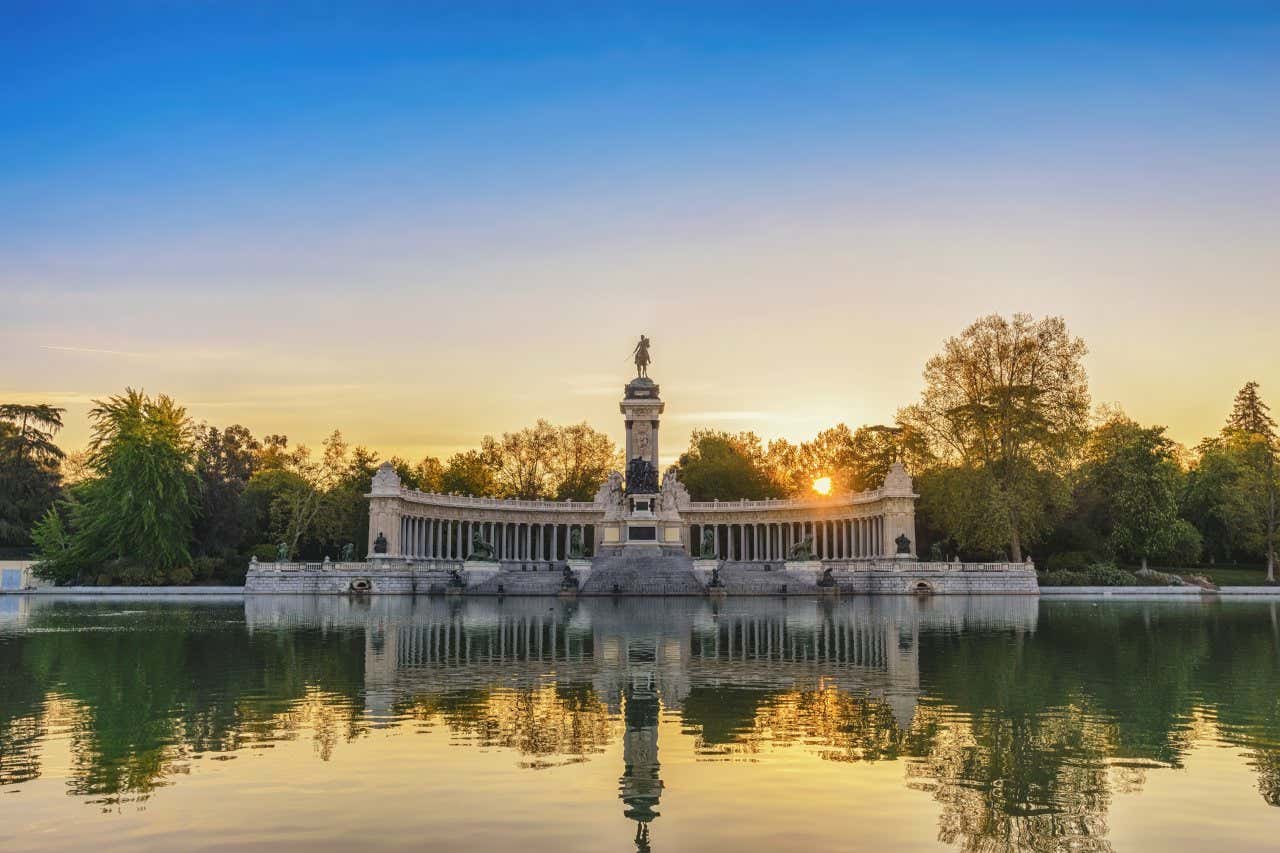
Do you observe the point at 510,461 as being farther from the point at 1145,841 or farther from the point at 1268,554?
the point at 1145,841

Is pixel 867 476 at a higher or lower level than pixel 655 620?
higher

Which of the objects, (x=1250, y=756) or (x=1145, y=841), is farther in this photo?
(x=1250, y=756)

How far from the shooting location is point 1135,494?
6819cm

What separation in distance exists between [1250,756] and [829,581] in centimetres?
4615

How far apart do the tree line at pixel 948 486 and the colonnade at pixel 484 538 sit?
5.51m

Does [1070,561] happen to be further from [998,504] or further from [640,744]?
[640,744]

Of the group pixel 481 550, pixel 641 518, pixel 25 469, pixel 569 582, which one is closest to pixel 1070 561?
pixel 641 518

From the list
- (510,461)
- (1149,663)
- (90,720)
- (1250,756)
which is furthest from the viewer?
(510,461)

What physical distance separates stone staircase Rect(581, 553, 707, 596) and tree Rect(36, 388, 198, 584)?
1007 inches

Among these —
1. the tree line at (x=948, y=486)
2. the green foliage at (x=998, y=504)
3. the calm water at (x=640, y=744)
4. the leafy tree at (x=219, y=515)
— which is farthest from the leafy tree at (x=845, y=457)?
the calm water at (x=640, y=744)

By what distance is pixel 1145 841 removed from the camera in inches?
380

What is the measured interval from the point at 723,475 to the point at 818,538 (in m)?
13.0

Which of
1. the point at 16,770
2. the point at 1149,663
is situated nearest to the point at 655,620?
the point at 1149,663

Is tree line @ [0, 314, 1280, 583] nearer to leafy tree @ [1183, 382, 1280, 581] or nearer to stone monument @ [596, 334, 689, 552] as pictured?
leafy tree @ [1183, 382, 1280, 581]
